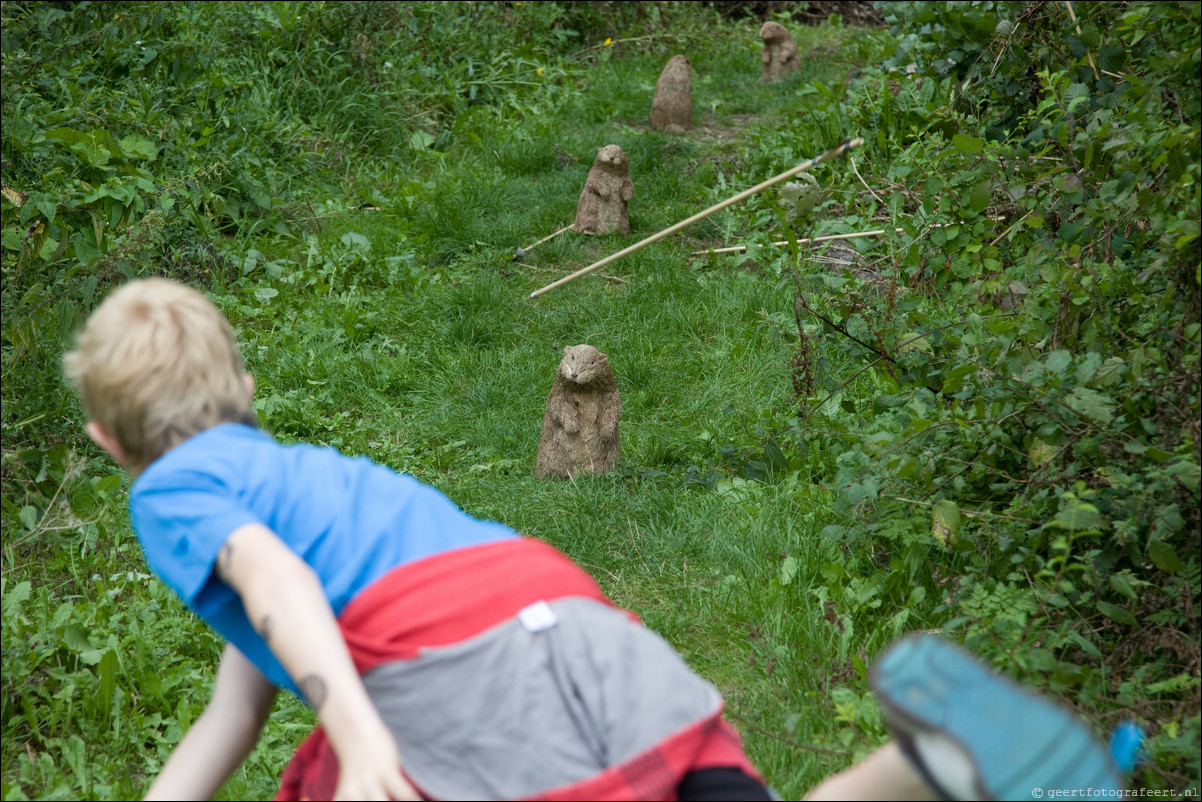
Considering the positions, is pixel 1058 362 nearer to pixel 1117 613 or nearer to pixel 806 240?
pixel 1117 613

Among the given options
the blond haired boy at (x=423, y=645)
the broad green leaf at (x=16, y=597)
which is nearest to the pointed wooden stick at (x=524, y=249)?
the broad green leaf at (x=16, y=597)

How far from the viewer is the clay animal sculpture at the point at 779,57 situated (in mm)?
9055

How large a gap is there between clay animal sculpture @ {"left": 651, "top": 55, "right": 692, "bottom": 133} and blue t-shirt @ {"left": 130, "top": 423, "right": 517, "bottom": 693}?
640cm

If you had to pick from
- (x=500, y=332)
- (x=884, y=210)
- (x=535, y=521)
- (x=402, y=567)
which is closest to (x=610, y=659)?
(x=402, y=567)

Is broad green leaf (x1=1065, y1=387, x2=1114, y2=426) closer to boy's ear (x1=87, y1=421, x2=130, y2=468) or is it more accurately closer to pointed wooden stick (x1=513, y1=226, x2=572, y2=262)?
boy's ear (x1=87, y1=421, x2=130, y2=468)

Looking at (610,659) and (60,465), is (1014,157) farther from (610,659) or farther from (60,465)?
(60,465)

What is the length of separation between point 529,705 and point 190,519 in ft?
1.95

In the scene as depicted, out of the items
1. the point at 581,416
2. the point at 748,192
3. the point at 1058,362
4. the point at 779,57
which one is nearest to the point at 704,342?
the point at 581,416

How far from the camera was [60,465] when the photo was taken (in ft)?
11.3

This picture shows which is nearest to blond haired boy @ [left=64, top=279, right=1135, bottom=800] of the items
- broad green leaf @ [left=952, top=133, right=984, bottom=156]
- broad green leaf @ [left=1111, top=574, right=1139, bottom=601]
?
broad green leaf @ [left=1111, top=574, right=1139, bottom=601]

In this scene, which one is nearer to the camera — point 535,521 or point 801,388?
point 535,521

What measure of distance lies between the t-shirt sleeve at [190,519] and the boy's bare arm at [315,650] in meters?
0.03

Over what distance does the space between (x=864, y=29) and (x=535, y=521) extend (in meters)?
8.72

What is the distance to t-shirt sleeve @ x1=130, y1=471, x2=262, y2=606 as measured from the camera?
157 centimetres
